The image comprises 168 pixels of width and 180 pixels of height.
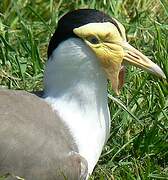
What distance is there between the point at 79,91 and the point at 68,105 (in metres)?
0.09

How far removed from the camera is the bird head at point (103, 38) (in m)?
4.58

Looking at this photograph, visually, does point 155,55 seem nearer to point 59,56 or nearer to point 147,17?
point 147,17

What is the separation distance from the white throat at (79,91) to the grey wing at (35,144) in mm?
61

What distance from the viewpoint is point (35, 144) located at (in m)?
4.50

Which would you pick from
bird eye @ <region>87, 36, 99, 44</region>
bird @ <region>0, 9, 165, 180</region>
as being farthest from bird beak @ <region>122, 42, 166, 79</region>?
bird eye @ <region>87, 36, 99, 44</region>

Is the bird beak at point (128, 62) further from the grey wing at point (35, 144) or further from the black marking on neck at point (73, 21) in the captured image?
the grey wing at point (35, 144)

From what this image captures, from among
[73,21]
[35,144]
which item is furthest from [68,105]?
[73,21]

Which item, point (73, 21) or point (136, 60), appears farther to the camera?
point (136, 60)

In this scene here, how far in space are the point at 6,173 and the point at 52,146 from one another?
0.85ft

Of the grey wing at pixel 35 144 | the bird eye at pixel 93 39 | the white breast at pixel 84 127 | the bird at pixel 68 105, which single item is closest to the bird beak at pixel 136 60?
the bird at pixel 68 105

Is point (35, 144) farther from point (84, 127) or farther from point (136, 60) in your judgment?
point (136, 60)

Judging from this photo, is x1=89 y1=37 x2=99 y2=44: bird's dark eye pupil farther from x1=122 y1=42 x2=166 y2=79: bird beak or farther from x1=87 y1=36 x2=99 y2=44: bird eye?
x1=122 y1=42 x2=166 y2=79: bird beak

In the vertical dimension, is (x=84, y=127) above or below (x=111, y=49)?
below

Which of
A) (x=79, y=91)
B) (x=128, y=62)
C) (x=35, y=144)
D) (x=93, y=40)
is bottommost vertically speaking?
(x=35, y=144)
